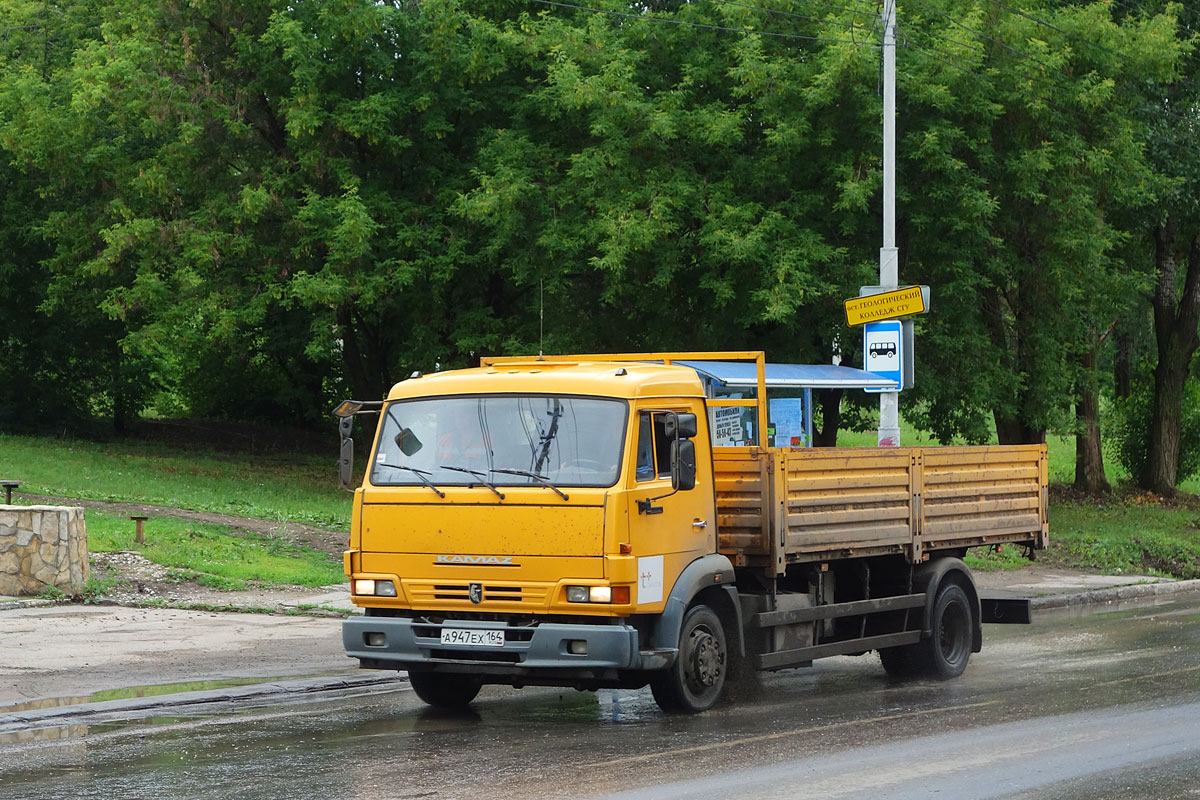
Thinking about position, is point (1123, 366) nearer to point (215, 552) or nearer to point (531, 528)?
point (215, 552)

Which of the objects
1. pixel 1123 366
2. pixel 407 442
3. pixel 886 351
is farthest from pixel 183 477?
pixel 1123 366

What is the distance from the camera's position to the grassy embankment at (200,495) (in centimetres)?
1809

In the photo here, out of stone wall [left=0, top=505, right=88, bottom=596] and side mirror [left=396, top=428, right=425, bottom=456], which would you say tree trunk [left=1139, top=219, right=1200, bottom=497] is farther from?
side mirror [left=396, top=428, right=425, bottom=456]

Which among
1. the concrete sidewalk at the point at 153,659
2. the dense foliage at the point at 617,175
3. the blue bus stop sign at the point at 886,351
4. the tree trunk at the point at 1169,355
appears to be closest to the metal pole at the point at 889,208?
the blue bus stop sign at the point at 886,351

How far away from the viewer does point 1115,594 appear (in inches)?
830

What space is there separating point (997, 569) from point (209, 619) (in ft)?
42.5

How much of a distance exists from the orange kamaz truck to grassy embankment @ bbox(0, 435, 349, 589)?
277 inches

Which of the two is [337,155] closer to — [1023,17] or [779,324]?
[779,324]

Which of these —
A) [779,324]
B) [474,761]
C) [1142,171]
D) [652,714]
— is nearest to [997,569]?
[779,324]

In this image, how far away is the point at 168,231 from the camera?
3198 centimetres

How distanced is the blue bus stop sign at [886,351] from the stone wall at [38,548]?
9.04m

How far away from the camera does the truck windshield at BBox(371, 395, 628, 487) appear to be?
10.2 m

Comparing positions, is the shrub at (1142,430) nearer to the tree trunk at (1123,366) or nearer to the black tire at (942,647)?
the tree trunk at (1123,366)

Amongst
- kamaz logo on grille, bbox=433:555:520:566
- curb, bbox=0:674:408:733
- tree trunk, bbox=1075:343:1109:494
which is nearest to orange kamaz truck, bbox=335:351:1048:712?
kamaz logo on grille, bbox=433:555:520:566
